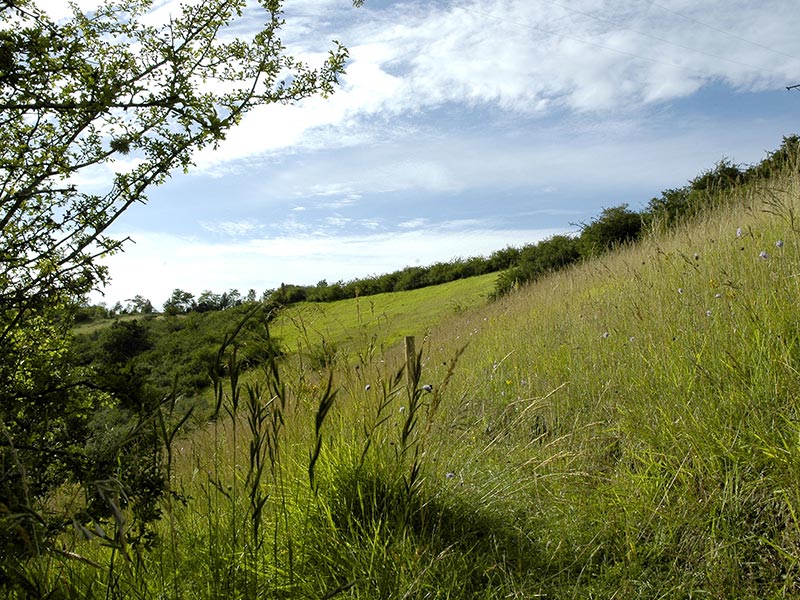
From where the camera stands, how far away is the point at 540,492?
10.5 ft

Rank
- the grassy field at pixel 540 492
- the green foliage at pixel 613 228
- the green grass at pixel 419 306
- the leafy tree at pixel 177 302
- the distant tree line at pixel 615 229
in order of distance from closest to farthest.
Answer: the grassy field at pixel 540 492
the distant tree line at pixel 615 229
the green foliage at pixel 613 228
the green grass at pixel 419 306
the leafy tree at pixel 177 302

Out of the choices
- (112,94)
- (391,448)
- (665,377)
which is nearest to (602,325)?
(665,377)

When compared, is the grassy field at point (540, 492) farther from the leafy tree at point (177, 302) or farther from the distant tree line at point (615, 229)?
the leafy tree at point (177, 302)

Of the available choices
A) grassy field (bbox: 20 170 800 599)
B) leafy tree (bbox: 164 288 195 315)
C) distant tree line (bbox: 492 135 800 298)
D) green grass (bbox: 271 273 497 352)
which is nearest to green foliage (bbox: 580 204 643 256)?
distant tree line (bbox: 492 135 800 298)

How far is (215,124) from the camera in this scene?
339cm

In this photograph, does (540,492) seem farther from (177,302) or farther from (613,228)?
(177,302)

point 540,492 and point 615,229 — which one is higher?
point 615,229

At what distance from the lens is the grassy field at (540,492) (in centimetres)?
226

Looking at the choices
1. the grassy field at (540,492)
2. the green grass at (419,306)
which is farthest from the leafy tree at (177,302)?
the grassy field at (540,492)

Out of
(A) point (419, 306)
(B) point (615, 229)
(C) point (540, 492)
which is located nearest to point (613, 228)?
(B) point (615, 229)

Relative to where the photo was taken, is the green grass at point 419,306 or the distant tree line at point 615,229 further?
the green grass at point 419,306

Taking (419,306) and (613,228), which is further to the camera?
(419,306)

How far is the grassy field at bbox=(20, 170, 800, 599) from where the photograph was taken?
2.26m

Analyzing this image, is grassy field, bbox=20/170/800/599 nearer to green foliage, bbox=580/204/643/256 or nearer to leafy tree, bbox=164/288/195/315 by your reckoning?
green foliage, bbox=580/204/643/256
